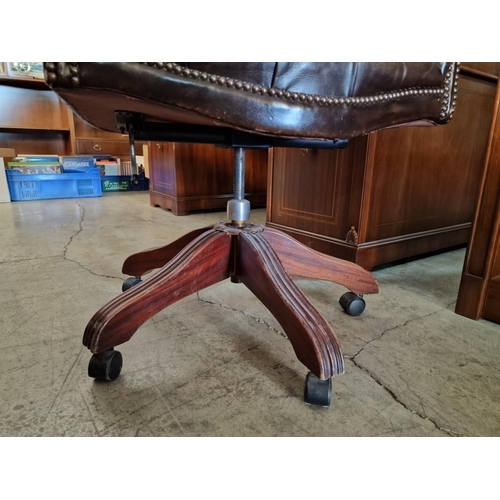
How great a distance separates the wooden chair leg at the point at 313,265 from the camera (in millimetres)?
796

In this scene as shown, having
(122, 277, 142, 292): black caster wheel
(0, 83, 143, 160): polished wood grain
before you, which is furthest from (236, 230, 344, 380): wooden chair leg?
(0, 83, 143, 160): polished wood grain

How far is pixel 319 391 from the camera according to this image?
56 cm

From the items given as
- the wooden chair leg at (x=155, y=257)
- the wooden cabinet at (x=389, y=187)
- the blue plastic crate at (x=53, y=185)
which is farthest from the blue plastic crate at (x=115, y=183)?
the wooden chair leg at (x=155, y=257)

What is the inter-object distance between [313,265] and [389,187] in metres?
0.56

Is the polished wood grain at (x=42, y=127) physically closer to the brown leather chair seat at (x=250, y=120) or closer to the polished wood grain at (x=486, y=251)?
the brown leather chair seat at (x=250, y=120)

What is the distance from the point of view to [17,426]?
0.52 metres

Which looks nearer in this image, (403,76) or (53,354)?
(403,76)

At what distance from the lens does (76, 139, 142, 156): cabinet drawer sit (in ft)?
12.0

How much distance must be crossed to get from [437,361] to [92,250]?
4.23 ft

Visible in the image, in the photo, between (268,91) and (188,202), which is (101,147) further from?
(268,91)

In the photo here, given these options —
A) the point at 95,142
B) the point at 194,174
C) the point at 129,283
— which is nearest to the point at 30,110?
the point at 95,142

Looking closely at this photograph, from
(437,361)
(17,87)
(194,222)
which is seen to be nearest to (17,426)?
(437,361)

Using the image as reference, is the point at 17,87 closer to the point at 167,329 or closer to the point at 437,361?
the point at 167,329

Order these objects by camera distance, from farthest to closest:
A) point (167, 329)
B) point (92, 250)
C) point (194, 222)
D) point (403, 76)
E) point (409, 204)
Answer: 1. point (194, 222)
2. point (92, 250)
3. point (409, 204)
4. point (167, 329)
5. point (403, 76)
